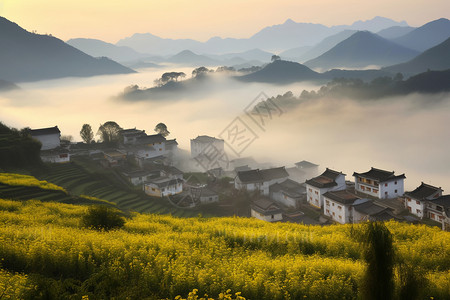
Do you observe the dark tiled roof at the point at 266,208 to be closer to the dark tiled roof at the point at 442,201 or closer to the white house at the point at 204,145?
the dark tiled roof at the point at 442,201

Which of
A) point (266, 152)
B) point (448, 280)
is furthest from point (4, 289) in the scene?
point (266, 152)

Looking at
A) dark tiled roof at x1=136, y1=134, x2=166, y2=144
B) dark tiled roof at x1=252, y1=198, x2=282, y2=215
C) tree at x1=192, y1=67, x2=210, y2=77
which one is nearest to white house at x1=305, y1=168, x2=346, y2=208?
dark tiled roof at x1=252, y1=198, x2=282, y2=215

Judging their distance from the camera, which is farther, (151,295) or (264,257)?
(264,257)

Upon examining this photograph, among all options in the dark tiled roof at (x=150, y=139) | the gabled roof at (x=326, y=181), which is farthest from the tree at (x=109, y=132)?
the gabled roof at (x=326, y=181)

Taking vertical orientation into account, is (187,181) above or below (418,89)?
below

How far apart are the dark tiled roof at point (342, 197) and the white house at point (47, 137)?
129 ft

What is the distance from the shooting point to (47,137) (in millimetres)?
51938

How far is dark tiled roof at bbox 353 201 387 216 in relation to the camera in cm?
3219

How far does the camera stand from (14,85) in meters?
183

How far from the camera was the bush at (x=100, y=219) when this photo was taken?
15.6 metres

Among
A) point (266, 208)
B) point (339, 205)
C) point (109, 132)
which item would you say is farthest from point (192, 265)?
point (109, 132)

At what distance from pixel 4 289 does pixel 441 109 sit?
567 ft

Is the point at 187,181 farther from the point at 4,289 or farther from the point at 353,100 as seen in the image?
the point at 353,100

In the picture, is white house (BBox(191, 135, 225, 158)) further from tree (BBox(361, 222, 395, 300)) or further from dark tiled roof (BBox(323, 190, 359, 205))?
tree (BBox(361, 222, 395, 300))
